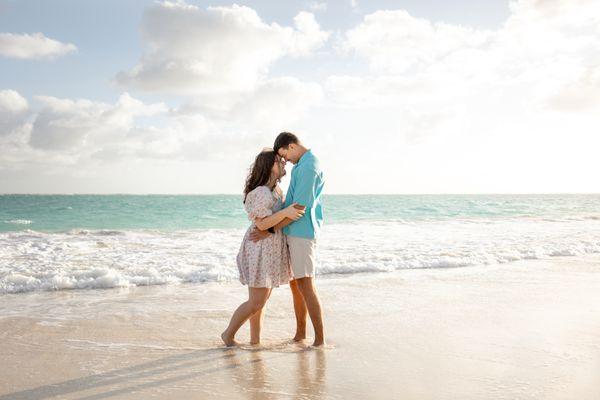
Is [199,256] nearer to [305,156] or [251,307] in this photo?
[251,307]

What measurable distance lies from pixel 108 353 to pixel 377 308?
121 inches

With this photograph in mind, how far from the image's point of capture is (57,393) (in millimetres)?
3275

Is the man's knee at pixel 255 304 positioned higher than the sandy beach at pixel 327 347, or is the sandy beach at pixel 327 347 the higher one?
the man's knee at pixel 255 304

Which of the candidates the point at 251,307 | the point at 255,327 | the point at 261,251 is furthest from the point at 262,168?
the point at 255,327

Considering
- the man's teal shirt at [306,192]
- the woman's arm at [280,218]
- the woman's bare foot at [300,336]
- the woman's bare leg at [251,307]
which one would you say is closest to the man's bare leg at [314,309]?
the woman's bare foot at [300,336]

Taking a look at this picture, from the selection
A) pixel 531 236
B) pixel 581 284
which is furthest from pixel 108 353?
pixel 531 236

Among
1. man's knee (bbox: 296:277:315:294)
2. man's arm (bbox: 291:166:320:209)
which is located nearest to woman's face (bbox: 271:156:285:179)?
man's arm (bbox: 291:166:320:209)

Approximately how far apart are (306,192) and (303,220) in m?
0.28

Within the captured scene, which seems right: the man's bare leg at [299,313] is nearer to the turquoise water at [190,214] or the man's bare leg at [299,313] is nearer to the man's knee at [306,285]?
the man's knee at [306,285]

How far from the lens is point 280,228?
432 centimetres

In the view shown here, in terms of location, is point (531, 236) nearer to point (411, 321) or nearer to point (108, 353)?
point (411, 321)

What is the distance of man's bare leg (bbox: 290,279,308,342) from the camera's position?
463 centimetres

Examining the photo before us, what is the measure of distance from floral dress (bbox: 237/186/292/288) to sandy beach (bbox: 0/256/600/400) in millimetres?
626

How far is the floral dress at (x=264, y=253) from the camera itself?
426 cm
